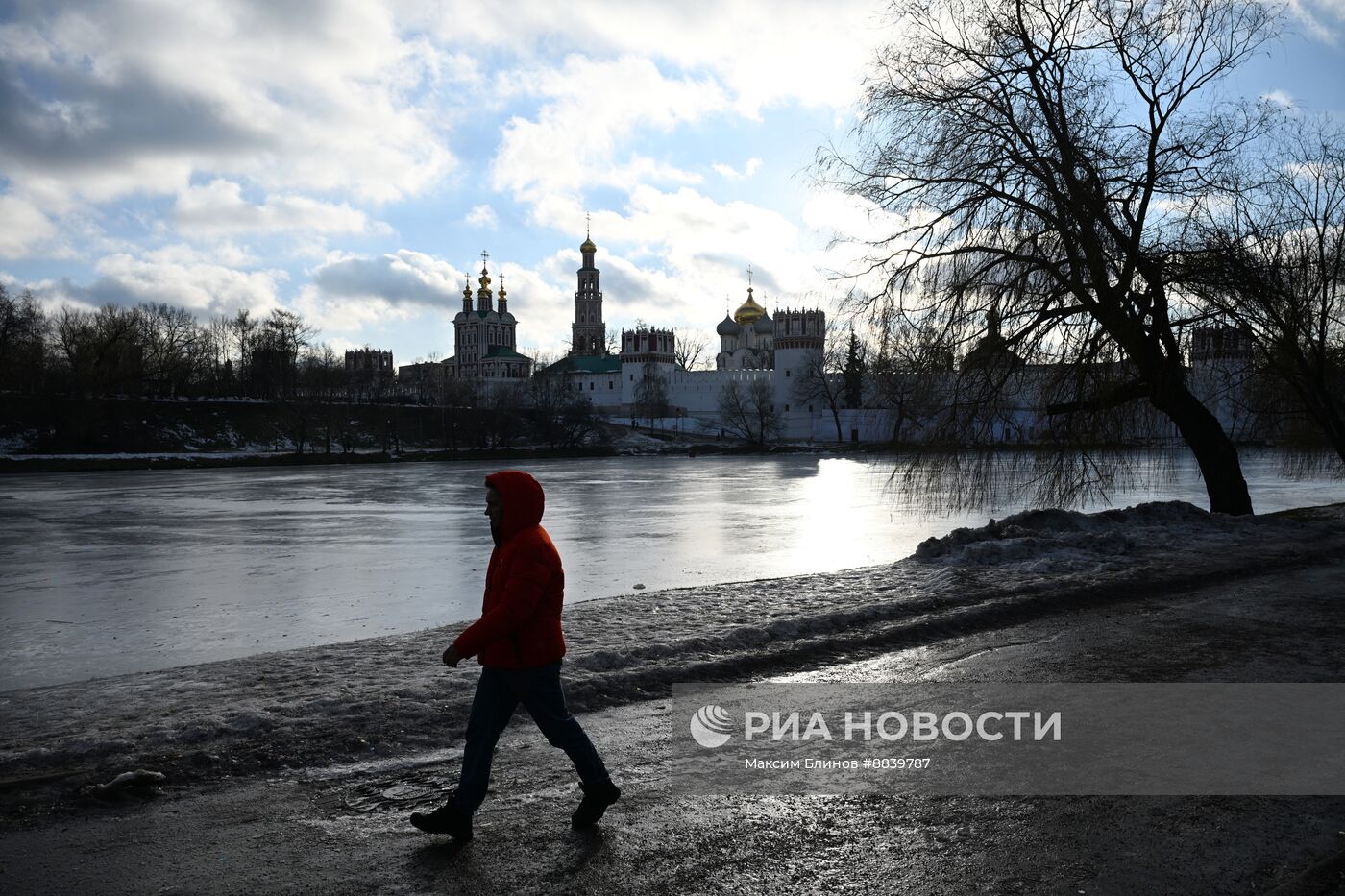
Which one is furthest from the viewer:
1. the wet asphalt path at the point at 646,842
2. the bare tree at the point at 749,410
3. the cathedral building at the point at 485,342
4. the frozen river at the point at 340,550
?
the cathedral building at the point at 485,342

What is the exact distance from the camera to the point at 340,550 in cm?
1633

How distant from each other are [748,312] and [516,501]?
118643 millimetres

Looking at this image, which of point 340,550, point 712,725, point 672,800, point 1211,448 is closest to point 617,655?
point 712,725

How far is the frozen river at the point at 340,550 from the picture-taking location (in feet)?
31.8

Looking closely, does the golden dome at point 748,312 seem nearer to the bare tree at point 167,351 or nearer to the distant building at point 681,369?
the distant building at point 681,369

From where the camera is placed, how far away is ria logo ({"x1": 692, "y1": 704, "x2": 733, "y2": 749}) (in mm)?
5590

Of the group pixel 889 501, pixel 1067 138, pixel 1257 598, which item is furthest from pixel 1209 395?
pixel 889 501

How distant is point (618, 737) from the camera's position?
5.64 metres

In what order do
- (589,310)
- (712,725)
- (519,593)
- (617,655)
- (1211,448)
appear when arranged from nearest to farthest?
(519,593) → (712,725) → (617,655) → (1211,448) → (589,310)

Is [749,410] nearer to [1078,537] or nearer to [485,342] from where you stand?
[485,342]

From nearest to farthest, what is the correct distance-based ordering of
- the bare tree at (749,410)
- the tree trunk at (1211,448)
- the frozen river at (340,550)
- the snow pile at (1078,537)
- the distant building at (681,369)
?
the frozen river at (340,550) → the snow pile at (1078,537) → the tree trunk at (1211,448) → the bare tree at (749,410) → the distant building at (681,369)

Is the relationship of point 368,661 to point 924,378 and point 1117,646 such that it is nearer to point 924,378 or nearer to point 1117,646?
point 1117,646

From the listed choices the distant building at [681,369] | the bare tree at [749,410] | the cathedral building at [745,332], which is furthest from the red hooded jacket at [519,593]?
the cathedral building at [745,332]

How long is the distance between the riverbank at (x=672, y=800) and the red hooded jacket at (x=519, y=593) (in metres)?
0.79
